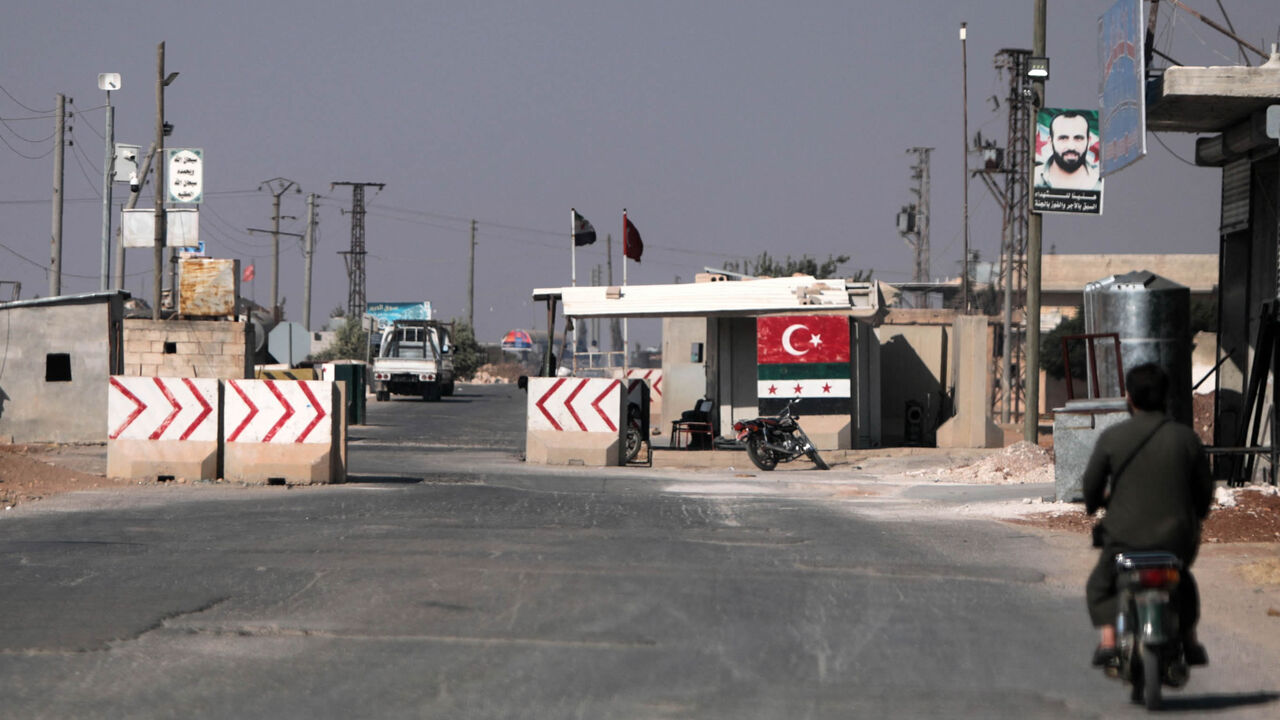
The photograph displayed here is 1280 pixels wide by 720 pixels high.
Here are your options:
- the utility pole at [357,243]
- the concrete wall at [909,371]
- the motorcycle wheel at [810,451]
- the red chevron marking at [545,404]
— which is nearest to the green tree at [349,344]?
the utility pole at [357,243]

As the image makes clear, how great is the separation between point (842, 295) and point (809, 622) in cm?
1727

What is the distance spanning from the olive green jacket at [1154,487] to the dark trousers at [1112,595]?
86 millimetres

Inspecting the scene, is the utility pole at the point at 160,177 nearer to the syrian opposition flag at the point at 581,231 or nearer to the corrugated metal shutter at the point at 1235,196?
the syrian opposition flag at the point at 581,231

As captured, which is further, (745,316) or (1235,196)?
(745,316)

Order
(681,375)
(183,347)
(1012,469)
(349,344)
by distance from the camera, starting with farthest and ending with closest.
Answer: (349,344)
(681,375)
(183,347)
(1012,469)

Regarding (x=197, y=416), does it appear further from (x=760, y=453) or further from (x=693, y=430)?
(x=693, y=430)

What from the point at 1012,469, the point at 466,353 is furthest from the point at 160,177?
the point at 466,353

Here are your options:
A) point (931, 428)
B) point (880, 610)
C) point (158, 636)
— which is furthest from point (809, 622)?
point (931, 428)

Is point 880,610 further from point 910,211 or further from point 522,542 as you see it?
point 910,211

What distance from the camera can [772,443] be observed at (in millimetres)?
23250

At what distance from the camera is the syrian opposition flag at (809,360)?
91.6 feet

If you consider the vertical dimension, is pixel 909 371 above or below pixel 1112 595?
above

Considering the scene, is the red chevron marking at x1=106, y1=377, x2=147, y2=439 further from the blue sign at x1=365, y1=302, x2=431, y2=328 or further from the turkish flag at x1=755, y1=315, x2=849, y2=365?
the blue sign at x1=365, y1=302, x2=431, y2=328

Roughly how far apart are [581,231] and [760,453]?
9.33 m
